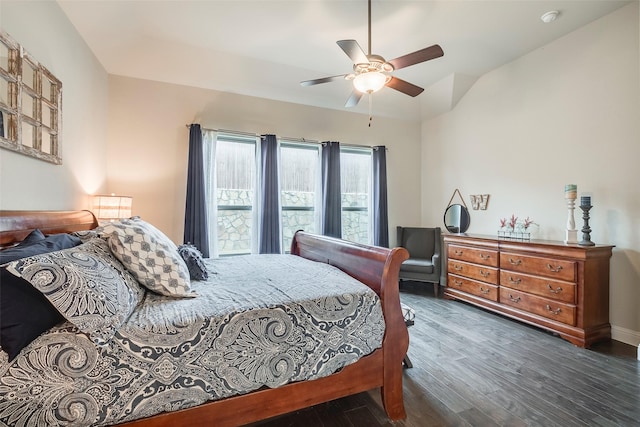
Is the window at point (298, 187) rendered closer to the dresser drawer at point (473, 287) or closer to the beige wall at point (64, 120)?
the dresser drawer at point (473, 287)

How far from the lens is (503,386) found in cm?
196

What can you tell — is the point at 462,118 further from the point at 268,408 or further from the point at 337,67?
the point at 268,408

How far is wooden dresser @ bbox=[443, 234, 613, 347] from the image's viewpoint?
2570 mm

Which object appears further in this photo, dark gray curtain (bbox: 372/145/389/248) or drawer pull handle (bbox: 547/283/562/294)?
→ dark gray curtain (bbox: 372/145/389/248)

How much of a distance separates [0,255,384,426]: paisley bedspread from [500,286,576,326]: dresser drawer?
2.18 m

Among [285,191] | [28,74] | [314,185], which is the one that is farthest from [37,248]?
[314,185]

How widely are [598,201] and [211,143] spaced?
4316mm

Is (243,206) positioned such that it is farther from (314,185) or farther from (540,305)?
(540,305)

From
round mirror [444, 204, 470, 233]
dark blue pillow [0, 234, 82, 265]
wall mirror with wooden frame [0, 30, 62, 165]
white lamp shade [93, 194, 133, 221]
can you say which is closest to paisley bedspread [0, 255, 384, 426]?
dark blue pillow [0, 234, 82, 265]

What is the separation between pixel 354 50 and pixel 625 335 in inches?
136

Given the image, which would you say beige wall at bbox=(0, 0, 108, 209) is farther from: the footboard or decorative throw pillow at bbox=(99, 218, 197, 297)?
the footboard

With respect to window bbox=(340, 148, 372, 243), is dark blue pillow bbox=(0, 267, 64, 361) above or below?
below

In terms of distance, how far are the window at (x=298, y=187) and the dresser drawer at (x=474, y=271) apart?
77.3 inches

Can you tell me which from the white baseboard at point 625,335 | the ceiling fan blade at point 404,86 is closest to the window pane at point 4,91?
the ceiling fan blade at point 404,86
